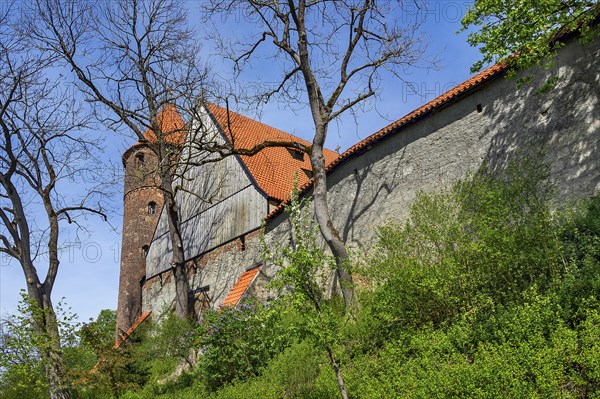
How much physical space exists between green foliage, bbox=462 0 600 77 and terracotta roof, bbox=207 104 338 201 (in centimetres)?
746

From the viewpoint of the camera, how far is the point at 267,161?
18.8 metres

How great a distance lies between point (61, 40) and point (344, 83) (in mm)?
8589

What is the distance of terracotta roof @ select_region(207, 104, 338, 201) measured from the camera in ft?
57.3

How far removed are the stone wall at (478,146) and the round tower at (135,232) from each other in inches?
346

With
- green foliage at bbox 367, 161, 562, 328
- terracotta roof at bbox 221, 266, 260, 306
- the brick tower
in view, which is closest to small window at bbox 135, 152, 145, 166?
the brick tower

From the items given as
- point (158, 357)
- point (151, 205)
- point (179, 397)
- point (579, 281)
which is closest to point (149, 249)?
point (151, 205)

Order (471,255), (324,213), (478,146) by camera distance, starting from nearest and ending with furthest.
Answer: (471,255)
(478,146)
(324,213)

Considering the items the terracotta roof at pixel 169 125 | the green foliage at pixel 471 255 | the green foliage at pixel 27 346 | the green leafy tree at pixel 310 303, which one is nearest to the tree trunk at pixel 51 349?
the green foliage at pixel 27 346

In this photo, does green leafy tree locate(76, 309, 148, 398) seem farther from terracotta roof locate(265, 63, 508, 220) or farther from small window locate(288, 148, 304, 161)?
small window locate(288, 148, 304, 161)

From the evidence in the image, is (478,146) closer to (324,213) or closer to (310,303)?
(324,213)

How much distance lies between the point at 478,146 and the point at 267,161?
9030 millimetres

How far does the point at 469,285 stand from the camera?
8.28 metres

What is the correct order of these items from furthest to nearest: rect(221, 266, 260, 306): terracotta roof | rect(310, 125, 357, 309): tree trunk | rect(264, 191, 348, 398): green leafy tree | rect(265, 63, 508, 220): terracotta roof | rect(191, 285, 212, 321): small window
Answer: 1. rect(191, 285, 212, 321): small window
2. rect(221, 266, 260, 306): terracotta roof
3. rect(310, 125, 357, 309): tree trunk
4. rect(265, 63, 508, 220): terracotta roof
5. rect(264, 191, 348, 398): green leafy tree

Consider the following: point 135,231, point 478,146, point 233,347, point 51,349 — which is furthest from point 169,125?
point 478,146
